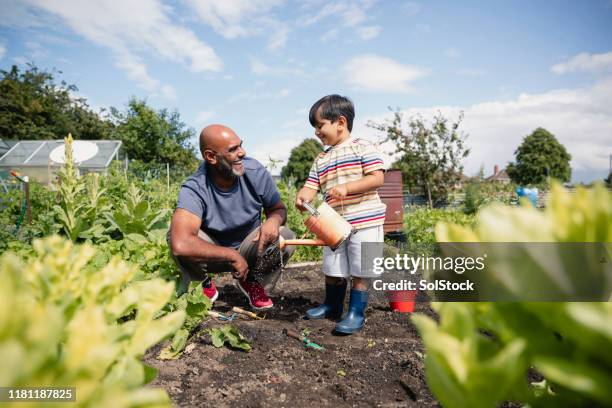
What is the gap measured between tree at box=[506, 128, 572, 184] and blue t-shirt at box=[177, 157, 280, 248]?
146ft

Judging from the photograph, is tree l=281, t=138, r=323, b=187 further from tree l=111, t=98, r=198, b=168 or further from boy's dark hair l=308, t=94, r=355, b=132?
boy's dark hair l=308, t=94, r=355, b=132

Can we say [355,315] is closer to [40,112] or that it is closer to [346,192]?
[346,192]

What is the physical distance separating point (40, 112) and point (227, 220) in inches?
1328

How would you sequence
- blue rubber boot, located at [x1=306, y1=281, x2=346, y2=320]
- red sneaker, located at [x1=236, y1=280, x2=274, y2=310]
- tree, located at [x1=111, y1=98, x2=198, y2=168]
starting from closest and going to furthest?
blue rubber boot, located at [x1=306, y1=281, x2=346, y2=320] < red sneaker, located at [x1=236, y1=280, x2=274, y2=310] < tree, located at [x1=111, y1=98, x2=198, y2=168]

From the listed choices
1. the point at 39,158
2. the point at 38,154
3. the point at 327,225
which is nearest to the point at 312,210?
the point at 327,225

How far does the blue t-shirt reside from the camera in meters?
3.01

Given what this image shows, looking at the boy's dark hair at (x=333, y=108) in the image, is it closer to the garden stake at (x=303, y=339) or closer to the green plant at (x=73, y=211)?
the garden stake at (x=303, y=339)

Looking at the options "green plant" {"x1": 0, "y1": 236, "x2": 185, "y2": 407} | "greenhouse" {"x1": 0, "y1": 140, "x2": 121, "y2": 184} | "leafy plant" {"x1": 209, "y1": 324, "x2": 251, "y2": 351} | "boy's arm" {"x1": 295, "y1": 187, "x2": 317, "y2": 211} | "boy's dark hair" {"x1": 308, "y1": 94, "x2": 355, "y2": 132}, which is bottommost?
"leafy plant" {"x1": 209, "y1": 324, "x2": 251, "y2": 351}

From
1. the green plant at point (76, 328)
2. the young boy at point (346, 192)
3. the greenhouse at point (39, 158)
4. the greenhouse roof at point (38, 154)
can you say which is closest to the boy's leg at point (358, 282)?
the young boy at point (346, 192)

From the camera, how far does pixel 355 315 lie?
2.68 meters

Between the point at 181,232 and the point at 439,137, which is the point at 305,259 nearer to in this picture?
the point at 181,232

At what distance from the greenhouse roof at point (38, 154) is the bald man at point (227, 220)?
14901 millimetres

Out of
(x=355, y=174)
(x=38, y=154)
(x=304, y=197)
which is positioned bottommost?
(x=304, y=197)

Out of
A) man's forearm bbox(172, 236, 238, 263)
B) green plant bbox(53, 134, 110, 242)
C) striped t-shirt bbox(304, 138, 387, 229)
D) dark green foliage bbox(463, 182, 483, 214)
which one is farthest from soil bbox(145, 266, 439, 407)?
dark green foliage bbox(463, 182, 483, 214)
